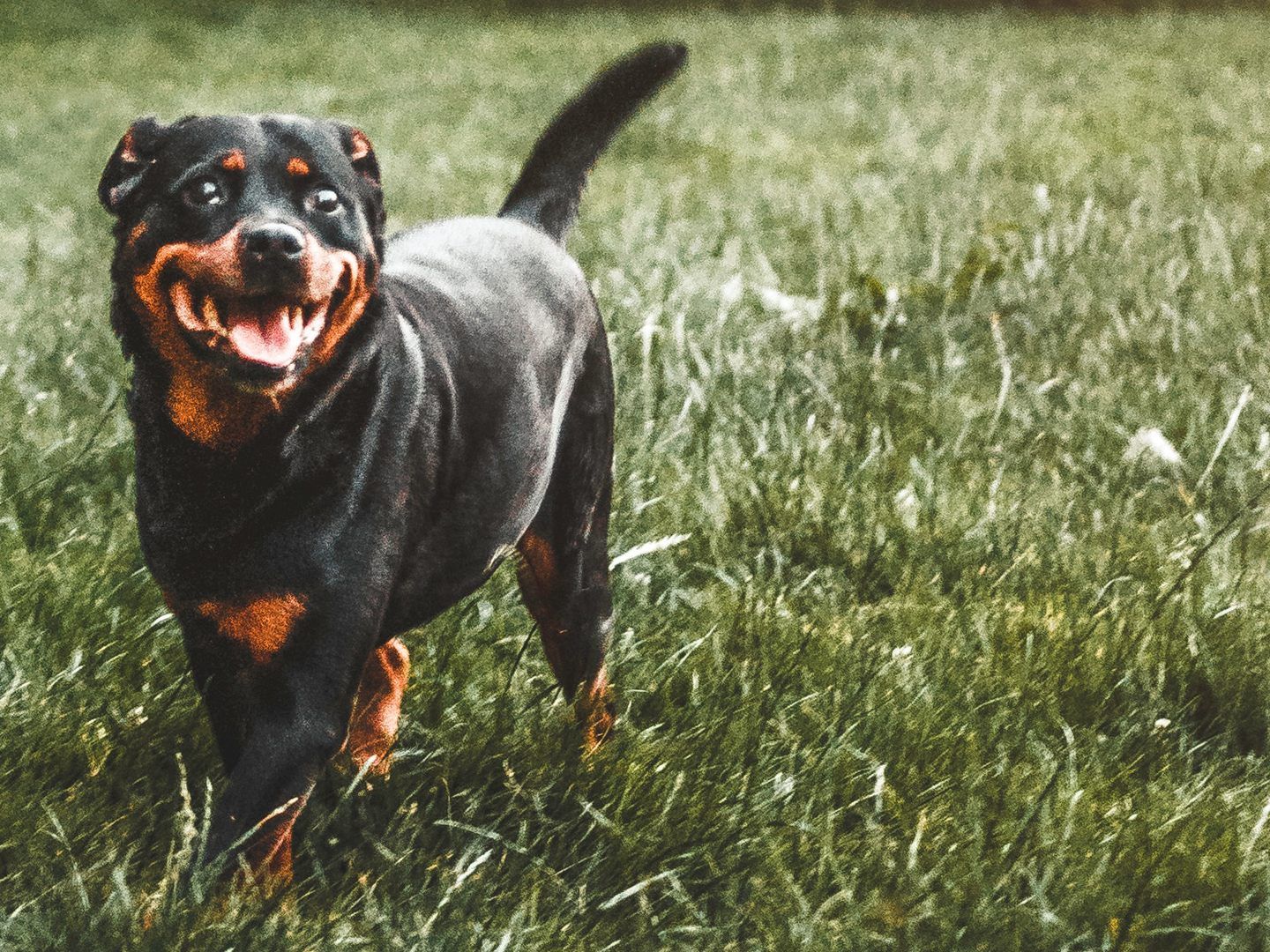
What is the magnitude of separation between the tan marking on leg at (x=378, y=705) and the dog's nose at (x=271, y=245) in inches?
30.2

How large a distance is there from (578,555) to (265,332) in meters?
0.90

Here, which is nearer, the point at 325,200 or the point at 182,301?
the point at 182,301

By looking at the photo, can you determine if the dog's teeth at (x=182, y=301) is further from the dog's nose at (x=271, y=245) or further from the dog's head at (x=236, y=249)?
the dog's nose at (x=271, y=245)

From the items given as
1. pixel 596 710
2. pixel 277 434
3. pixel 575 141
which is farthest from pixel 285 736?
pixel 575 141

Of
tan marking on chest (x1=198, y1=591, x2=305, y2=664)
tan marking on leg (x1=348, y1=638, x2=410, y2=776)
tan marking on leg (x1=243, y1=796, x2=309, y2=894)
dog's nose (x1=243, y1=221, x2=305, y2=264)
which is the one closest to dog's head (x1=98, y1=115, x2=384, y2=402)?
dog's nose (x1=243, y1=221, x2=305, y2=264)

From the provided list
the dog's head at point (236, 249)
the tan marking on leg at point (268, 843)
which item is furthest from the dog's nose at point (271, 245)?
the tan marking on leg at point (268, 843)

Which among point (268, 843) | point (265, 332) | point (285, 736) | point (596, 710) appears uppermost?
point (265, 332)

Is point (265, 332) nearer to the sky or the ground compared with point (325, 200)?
nearer to the ground

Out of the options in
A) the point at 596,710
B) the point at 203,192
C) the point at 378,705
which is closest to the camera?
the point at 203,192

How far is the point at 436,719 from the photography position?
2602 mm

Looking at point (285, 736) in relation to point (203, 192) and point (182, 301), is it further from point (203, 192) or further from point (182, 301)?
point (203, 192)

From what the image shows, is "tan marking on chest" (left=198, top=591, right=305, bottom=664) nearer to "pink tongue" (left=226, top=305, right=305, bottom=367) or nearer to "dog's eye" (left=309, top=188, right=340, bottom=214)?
"pink tongue" (left=226, top=305, right=305, bottom=367)

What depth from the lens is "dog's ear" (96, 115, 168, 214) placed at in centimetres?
209

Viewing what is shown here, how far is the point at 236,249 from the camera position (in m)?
1.94
